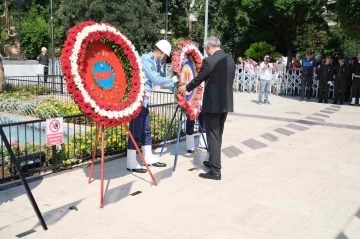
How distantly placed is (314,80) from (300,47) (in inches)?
534

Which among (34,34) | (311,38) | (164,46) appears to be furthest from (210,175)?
(34,34)

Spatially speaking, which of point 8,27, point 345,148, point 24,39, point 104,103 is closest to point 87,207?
point 104,103

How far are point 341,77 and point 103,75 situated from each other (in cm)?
1324

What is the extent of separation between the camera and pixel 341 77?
52.8ft

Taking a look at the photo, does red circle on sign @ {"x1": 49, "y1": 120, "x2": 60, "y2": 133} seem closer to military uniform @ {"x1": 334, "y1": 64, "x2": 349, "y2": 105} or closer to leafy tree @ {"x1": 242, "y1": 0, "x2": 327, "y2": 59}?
military uniform @ {"x1": 334, "y1": 64, "x2": 349, "y2": 105}

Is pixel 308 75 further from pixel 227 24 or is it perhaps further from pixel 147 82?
pixel 227 24

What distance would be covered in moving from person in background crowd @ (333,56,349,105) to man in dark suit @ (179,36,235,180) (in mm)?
11626

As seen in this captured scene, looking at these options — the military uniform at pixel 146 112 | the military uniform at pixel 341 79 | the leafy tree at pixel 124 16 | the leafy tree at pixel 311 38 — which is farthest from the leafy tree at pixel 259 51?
the military uniform at pixel 146 112

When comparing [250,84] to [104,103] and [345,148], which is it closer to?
[345,148]

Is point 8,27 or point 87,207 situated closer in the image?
point 87,207

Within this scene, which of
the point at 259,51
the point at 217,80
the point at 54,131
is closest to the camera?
the point at 217,80

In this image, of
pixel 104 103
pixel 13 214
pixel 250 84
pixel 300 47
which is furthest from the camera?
pixel 300 47

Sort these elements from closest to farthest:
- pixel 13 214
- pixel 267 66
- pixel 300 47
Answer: pixel 13 214
pixel 267 66
pixel 300 47

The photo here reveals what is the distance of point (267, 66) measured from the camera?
50.6 feet
